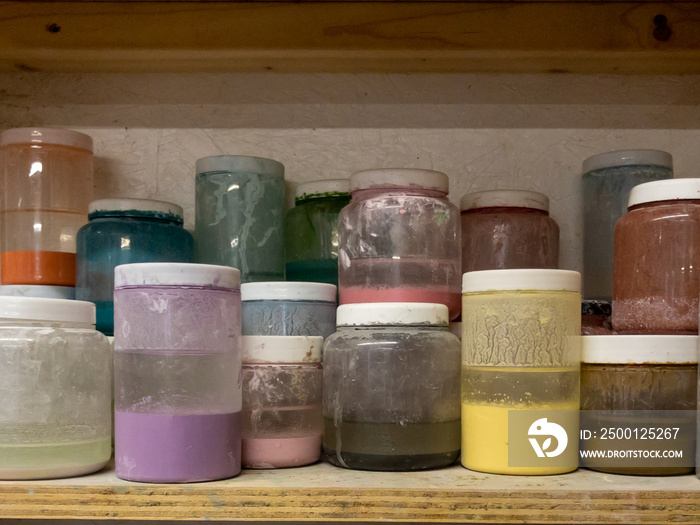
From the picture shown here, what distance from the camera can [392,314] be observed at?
616 mm

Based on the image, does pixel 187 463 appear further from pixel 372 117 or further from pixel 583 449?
pixel 372 117

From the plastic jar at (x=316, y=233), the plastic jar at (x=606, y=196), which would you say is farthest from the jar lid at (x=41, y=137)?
the plastic jar at (x=606, y=196)

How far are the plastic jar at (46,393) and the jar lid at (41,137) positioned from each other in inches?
10.6

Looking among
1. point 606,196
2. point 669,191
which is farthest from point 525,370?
point 606,196

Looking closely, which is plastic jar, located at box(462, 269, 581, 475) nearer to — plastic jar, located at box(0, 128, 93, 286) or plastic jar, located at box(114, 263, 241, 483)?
plastic jar, located at box(114, 263, 241, 483)

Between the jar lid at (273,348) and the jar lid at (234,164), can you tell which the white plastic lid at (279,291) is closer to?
the jar lid at (273,348)

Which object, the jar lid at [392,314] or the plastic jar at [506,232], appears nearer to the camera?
the jar lid at [392,314]

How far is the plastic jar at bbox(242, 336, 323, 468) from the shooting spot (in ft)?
2.07

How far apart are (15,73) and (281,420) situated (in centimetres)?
57

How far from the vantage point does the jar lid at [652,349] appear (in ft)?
1.98

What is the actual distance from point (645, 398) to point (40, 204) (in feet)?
2.11

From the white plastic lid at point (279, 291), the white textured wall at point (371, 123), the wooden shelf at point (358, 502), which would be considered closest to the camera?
the wooden shelf at point (358, 502)

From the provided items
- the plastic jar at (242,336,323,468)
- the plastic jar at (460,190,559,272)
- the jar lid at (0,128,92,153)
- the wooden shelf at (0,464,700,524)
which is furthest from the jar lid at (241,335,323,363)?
the jar lid at (0,128,92,153)

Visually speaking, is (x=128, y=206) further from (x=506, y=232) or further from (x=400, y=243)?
(x=506, y=232)
